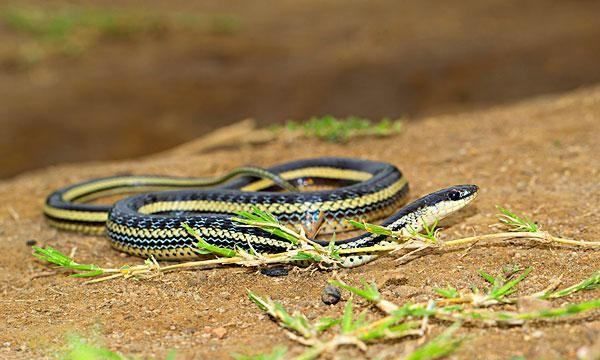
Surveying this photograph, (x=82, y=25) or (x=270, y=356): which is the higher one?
(x=82, y=25)

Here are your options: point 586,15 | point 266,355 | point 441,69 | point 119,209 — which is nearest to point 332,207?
point 119,209

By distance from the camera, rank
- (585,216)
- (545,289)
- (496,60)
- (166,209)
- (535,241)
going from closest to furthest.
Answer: (545,289) → (535,241) → (585,216) → (166,209) → (496,60)

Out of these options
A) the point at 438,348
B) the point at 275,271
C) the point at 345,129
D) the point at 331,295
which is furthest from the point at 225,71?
the point at 438,348

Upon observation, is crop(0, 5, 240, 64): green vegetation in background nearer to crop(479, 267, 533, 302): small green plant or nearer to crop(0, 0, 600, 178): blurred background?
crop(0, 0, 600, 178): blurred background

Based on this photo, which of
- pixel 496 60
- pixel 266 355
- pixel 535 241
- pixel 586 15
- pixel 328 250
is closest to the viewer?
pixel 266 355

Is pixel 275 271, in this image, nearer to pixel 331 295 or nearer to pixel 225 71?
pixel 331 295

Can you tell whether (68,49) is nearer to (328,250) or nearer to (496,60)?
(496,60)
